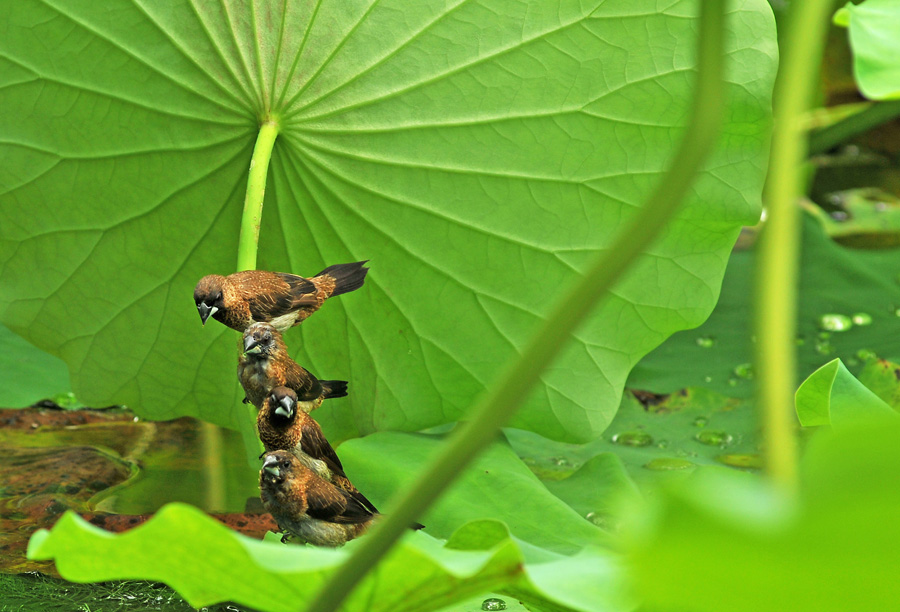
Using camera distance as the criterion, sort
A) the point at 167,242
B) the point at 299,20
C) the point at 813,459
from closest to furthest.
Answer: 1. the point at 813,459
2. the point at 299,20
3. the point at 167,242

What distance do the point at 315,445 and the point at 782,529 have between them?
44 centimetres

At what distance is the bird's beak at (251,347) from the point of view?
0.49 m

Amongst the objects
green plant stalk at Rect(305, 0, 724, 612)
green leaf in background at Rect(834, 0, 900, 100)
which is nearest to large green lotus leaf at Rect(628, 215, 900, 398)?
green leaf in background at Rect(834, 0, 900, 100)

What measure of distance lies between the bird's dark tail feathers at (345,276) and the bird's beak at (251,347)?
0.09m

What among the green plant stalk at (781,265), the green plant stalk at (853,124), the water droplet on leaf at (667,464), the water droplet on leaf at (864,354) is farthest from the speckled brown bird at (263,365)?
the green plant stalk at (853,124)

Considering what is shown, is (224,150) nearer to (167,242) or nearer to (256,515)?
(167,242)

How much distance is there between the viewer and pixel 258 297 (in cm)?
51

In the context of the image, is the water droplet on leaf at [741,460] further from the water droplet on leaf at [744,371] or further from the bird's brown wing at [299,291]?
the bird's brown wing at [299,291]

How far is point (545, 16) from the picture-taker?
64 cm

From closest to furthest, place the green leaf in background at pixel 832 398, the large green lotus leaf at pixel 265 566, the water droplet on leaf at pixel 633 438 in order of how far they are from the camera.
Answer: the large green lotus leaf at pixel 265 566, the green leaf in background at pixel 832 398, the water droplet on leaf at pixel 633 438

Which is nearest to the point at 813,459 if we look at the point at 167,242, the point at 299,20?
the point at 299,20

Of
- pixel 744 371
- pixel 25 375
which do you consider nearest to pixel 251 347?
pixel 25 375

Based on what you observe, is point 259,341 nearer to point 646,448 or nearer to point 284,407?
point 284,407

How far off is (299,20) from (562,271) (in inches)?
11.9
